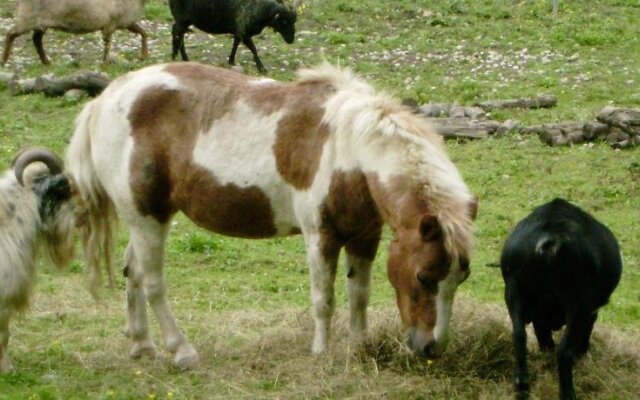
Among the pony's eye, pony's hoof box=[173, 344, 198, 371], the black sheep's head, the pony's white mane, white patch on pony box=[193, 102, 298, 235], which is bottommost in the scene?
the black sheep's head

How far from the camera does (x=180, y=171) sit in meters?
7.88

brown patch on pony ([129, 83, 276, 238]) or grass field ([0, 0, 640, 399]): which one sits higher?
brown patch on pony ([129, 83, 276, 238])

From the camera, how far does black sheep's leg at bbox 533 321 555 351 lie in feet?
24.4

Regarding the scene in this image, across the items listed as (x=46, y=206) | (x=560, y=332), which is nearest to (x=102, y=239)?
(x=46, y=206)

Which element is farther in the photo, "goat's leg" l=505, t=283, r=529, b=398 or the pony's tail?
the pony's tail

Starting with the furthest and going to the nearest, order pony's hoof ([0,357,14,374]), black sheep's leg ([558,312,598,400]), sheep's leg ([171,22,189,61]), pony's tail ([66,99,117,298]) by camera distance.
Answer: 1. sheep's leg ([171,22,189,61])
2. pony's tail ([66,99,117,298])
3. pony's hoof ([0,357,14,374])
4. black sheep's leg ([558,312,598,400])

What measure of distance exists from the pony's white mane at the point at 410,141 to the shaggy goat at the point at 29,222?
194 centimetres

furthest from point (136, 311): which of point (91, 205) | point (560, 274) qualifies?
point (560, 274)

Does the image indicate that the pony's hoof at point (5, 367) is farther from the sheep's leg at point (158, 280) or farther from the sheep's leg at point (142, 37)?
the sheep's leg at point (142, 37)

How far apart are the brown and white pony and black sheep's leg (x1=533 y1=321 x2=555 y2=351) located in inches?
36.7

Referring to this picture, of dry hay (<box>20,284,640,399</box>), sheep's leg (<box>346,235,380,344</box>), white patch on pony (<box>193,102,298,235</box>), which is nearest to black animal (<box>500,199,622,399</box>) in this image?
dry hay (<box>20,284,640,399</box>)

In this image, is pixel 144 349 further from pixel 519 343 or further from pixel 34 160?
pixel 519 343

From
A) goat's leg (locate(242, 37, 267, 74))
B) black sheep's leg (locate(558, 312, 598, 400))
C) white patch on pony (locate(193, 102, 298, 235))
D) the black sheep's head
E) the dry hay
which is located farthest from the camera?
the black sheep's head

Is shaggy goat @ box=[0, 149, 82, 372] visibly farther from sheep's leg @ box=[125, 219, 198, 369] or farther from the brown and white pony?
sheep's leg @ box=[125, 219, 198, 369]
